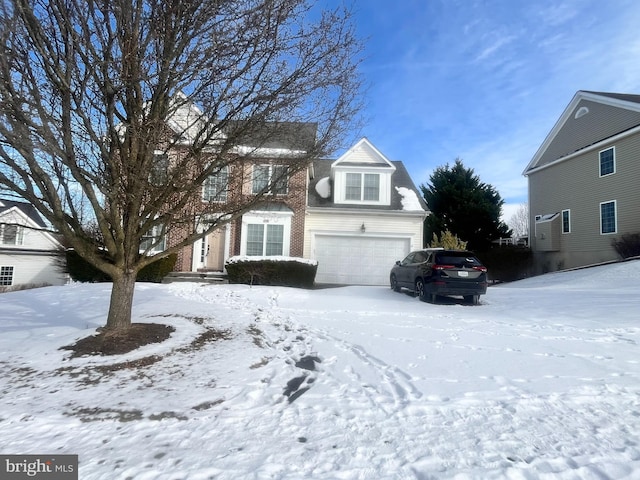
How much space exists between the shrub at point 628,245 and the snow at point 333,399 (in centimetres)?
1060

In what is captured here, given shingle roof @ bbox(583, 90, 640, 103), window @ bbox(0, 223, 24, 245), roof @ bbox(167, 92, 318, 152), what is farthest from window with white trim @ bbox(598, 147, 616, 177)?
window @ bbox(0, 223, 24, 245)

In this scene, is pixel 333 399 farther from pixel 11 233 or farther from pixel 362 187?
pixel 11 233

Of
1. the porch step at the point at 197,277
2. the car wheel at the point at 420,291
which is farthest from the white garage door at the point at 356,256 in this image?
the car wheel at the point at 420,291

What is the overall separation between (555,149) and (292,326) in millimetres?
21604

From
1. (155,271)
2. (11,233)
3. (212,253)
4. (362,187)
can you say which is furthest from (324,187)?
(11,233)

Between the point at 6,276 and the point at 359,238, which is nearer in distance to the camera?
the point at 359,238

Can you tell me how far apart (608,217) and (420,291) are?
518 inches

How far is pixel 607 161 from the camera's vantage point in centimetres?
1758

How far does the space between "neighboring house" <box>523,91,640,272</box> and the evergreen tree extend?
103 inches

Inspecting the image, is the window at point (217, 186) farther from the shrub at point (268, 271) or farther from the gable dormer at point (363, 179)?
the gable dormer at point (363, 179)

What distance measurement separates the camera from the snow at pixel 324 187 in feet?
57.1

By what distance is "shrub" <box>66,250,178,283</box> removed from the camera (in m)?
13.0

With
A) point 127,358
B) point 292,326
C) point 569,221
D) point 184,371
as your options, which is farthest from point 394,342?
A: point 569,221

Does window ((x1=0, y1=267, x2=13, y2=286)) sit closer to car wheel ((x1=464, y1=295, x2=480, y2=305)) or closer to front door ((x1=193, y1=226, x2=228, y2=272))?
front door ((x1=193, y1=226, x2=228, y2=272))
